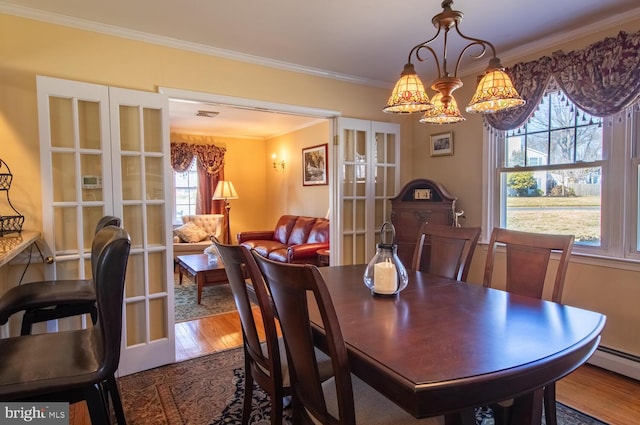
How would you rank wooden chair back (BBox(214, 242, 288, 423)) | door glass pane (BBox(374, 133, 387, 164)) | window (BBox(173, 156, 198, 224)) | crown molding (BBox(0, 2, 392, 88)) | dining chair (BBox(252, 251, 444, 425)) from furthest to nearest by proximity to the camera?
window (BBox(173, 156, 198, 224))
door glass pane (BBox(374, 133, 387, 164))
crown molding (BBox(0, 2, 392, 88))
wooden chair back (BBox(214, 242, 288, 423))
dining chair (BBox(252, 251, 444, 425))

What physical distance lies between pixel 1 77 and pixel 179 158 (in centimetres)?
438

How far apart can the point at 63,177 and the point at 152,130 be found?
654mm

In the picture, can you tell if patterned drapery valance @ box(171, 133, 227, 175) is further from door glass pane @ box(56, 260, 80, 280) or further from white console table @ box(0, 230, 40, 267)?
white console table @ box(0, 230, 40, 267)

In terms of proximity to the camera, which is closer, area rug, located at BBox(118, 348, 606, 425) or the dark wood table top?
area rug, located at BBox(118, 348, 606, 425)

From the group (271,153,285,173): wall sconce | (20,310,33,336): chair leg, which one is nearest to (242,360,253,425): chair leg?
(20,310,33,336): chair leg

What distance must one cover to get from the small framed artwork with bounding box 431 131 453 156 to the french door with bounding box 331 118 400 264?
0.37m

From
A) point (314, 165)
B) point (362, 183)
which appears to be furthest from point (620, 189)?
point (314, 165)

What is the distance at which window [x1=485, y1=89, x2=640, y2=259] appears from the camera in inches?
96.6

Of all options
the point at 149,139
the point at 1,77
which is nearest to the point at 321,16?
the point at 149,139

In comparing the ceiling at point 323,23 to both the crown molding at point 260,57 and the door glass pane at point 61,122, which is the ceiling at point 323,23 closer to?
the crown molding at point 260,57

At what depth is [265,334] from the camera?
1.48 metres

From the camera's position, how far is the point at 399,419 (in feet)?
4.00

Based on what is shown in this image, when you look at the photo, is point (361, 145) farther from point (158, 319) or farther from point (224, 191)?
point (224, 191)

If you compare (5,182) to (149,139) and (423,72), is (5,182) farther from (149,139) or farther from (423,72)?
(423,72)
